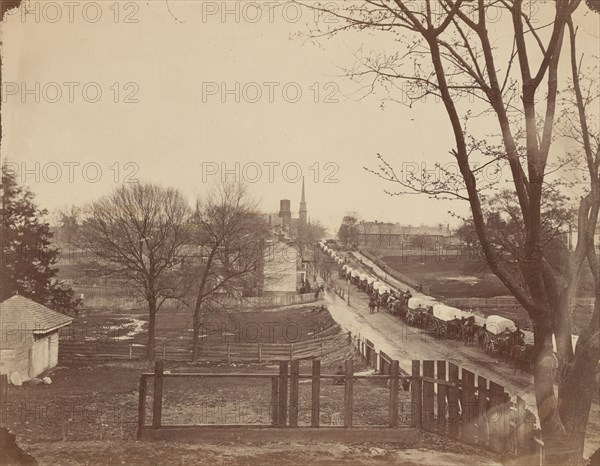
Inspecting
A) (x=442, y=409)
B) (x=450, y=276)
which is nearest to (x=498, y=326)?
(x=442, y=409)

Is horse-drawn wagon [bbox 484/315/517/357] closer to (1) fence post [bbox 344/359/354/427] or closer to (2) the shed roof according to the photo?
(1) fence post [bbox 344/359/354/427]

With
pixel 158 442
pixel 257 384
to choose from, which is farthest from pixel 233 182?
pixel 158 442

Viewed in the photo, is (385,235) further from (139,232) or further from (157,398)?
(157,398)

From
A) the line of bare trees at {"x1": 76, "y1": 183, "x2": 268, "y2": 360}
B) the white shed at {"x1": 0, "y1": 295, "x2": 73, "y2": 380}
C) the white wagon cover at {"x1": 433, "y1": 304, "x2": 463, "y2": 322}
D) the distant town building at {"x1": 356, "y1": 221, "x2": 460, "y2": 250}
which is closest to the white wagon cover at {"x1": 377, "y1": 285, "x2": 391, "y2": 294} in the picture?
the white wagon cover at {"x1": 433, "y1": 304, "x2": 463, "y2": 322}

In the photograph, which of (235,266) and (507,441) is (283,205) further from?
(507,441)

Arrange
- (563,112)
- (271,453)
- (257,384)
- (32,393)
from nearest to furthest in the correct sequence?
(271,453) → (563,112) → (32,393) → (257,384)

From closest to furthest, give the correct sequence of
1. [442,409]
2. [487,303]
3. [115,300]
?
[442,409] < [487,303] < [115,300]
